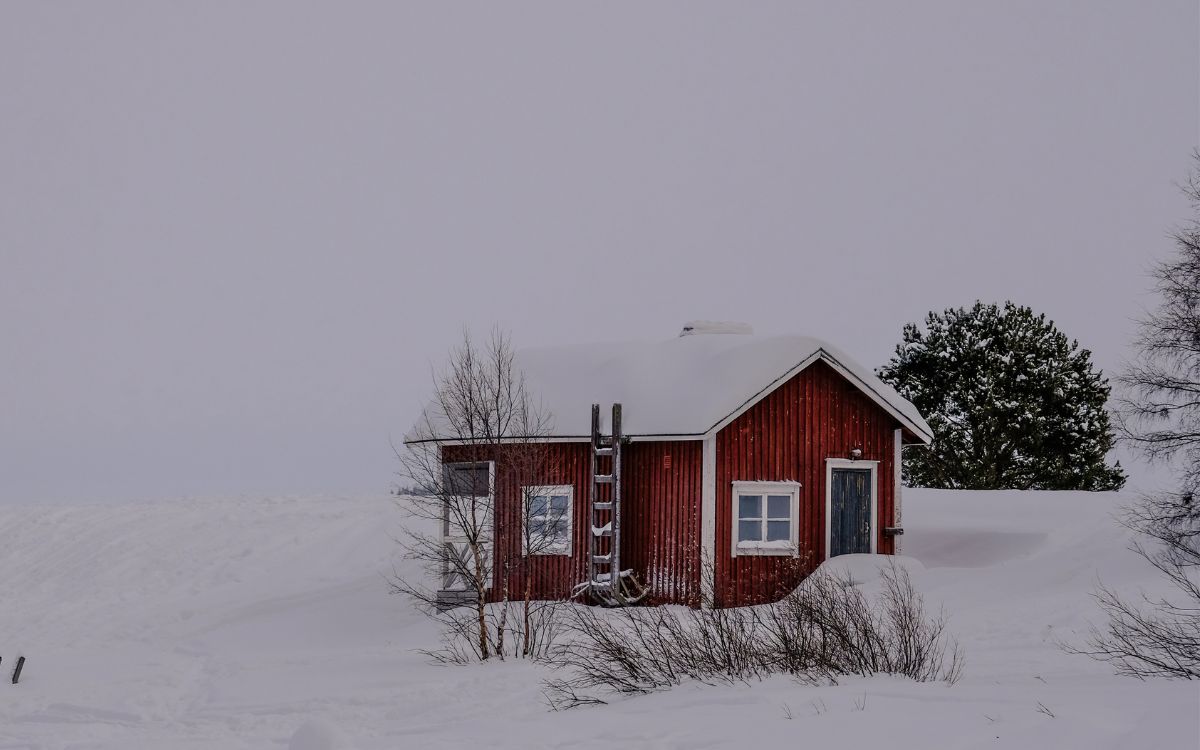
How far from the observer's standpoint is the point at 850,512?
2148cm

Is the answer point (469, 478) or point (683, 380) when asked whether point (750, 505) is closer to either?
point (683, 380)

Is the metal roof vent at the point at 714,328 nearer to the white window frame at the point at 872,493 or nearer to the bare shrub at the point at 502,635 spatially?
the white window frame at the point at 872,493

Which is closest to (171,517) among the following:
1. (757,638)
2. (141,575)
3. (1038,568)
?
(141,575)

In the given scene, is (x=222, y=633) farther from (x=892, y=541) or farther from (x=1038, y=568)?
(x=1038, y=568)

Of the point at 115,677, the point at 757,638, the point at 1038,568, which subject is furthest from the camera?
the point at 1038,568

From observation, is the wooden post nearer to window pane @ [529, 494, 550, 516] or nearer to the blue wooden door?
window pane @ [529, 494, 550, 516]

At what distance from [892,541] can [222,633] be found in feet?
43.4

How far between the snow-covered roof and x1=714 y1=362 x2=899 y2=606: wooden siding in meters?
0.49

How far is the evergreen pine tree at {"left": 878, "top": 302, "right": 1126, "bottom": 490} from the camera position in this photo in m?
33.6

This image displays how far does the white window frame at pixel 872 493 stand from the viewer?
21234 mm

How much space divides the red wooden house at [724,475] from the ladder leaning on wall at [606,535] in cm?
4

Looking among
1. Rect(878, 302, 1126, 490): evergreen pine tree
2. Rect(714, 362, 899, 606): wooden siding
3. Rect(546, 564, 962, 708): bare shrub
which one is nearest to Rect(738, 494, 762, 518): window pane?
Rect(714, 362, 899, 606): wooden siding

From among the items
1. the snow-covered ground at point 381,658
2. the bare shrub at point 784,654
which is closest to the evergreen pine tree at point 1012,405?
the snow-covered ground at point 381,658

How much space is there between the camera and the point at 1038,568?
20.9m
